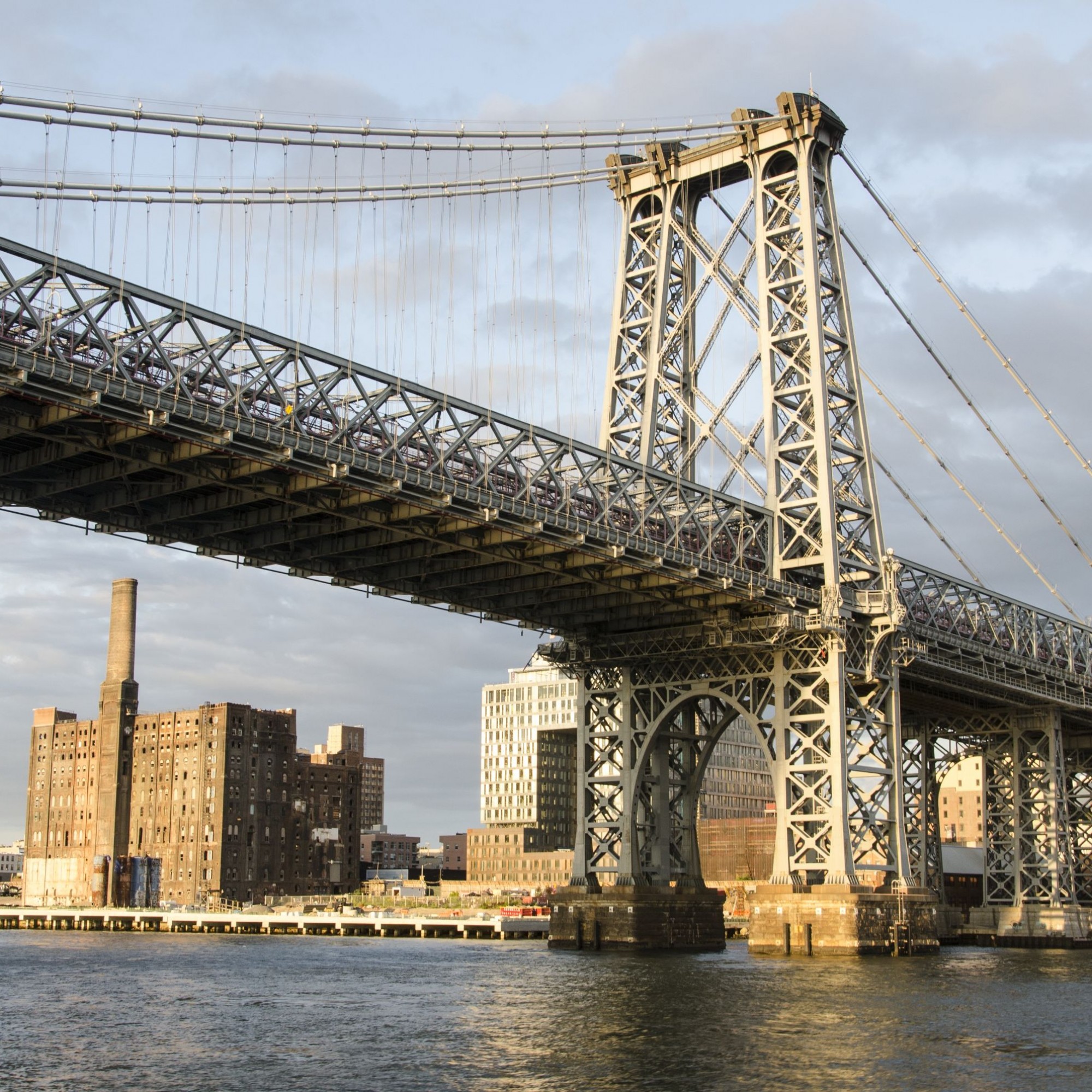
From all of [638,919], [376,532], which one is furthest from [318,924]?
[376,532]

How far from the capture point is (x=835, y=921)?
71.5 meters

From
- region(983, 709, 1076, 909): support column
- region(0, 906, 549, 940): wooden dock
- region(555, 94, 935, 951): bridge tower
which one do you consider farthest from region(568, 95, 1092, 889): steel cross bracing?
region(0, 906, 549, 940): wooden dock

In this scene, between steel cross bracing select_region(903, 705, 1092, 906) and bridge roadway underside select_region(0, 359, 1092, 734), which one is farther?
steel cross bracing select_region(903, 705, 1092, 906)

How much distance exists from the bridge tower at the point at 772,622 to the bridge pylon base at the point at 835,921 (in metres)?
0.13

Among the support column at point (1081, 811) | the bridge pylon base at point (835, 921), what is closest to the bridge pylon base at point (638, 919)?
the bridge pylon base at point (835, 921)

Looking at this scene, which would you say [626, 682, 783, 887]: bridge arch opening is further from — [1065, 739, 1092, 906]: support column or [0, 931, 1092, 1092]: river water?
[1065, 739, 1092, 906]: support column

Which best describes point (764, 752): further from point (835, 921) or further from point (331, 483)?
point (331, 483)

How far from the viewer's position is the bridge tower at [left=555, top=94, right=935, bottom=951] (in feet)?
245

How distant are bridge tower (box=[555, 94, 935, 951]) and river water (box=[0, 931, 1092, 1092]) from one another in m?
5.36

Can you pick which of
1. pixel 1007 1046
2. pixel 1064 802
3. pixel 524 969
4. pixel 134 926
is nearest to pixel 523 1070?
pixel 1007 1046

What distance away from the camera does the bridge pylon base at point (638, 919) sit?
79.2 m

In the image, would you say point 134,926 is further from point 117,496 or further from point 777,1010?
point 777,1010

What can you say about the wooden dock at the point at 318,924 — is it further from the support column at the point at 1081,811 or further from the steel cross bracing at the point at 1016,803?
the support column at the point at 1081,811

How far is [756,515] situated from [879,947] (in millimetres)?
21042
